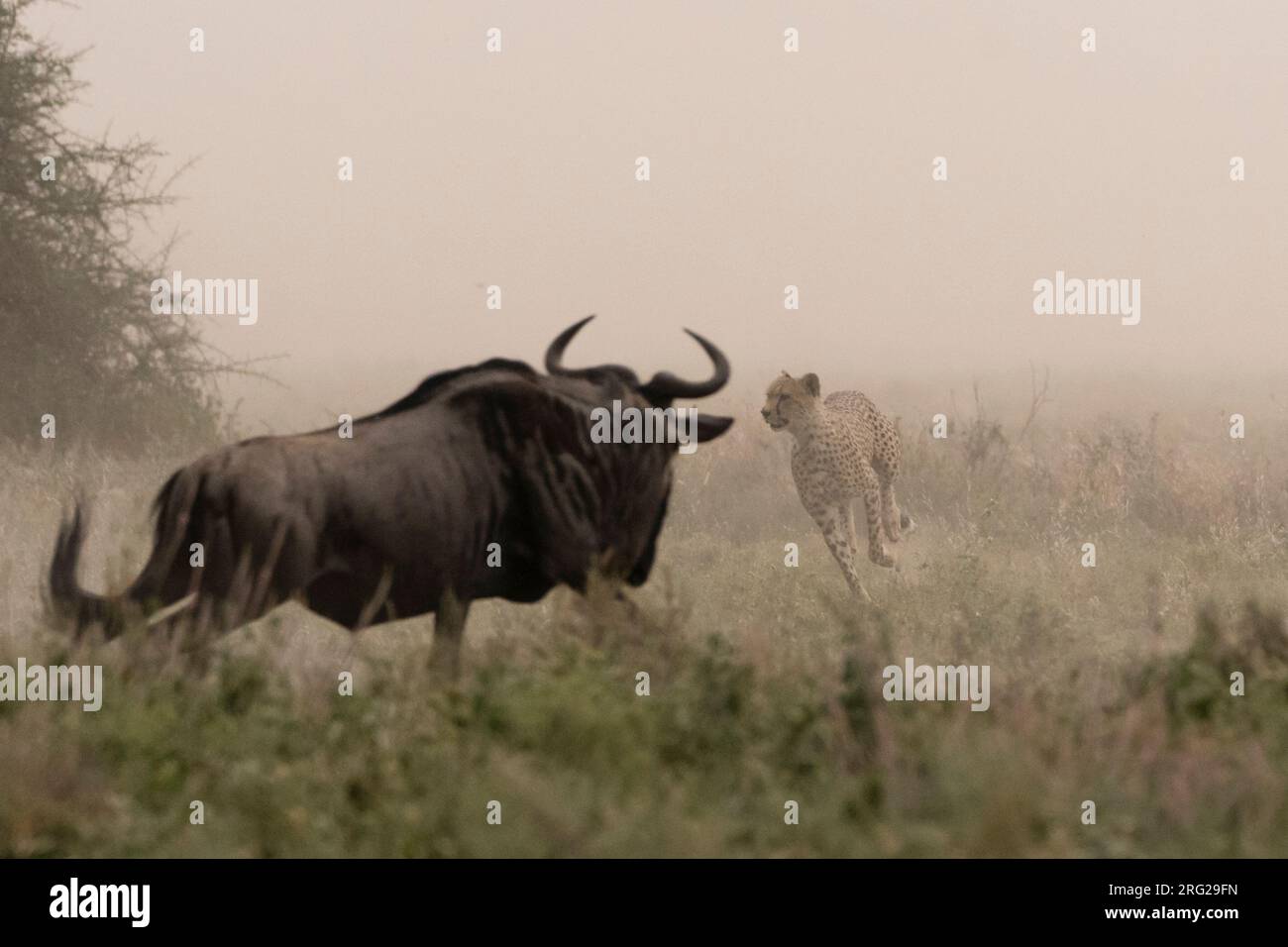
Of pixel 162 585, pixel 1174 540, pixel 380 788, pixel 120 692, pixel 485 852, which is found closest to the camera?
pixel 485 852

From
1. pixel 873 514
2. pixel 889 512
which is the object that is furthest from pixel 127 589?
pixel 889 512

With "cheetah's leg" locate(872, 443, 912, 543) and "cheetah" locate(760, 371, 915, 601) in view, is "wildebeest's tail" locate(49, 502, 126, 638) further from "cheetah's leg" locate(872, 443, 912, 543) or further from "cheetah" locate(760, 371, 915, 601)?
"cheetah's leg" locate(872, 443, 912, 543)

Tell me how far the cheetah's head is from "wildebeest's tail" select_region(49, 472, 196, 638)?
6868mm

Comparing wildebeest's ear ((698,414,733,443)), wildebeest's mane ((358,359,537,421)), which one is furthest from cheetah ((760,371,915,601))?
wildebeest's mane ((358,359,537,421))

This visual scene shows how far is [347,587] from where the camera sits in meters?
6.87

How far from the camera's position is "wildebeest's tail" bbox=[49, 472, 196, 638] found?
6598 mm

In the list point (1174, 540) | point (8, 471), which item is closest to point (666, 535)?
point (1174, 540)

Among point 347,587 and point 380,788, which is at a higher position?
point 347,587

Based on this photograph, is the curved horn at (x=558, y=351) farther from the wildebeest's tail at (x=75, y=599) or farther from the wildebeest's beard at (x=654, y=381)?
the wildebeest's tail at (x=75, y=599)

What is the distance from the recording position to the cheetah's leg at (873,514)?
13031mm

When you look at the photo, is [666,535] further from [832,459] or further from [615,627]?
[615,627]

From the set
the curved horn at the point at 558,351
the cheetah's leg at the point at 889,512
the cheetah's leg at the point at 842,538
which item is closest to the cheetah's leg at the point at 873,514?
the cheetah's leg at the point at 842,538

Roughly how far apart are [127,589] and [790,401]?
7064 millimetres

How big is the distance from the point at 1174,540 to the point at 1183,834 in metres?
10.2
